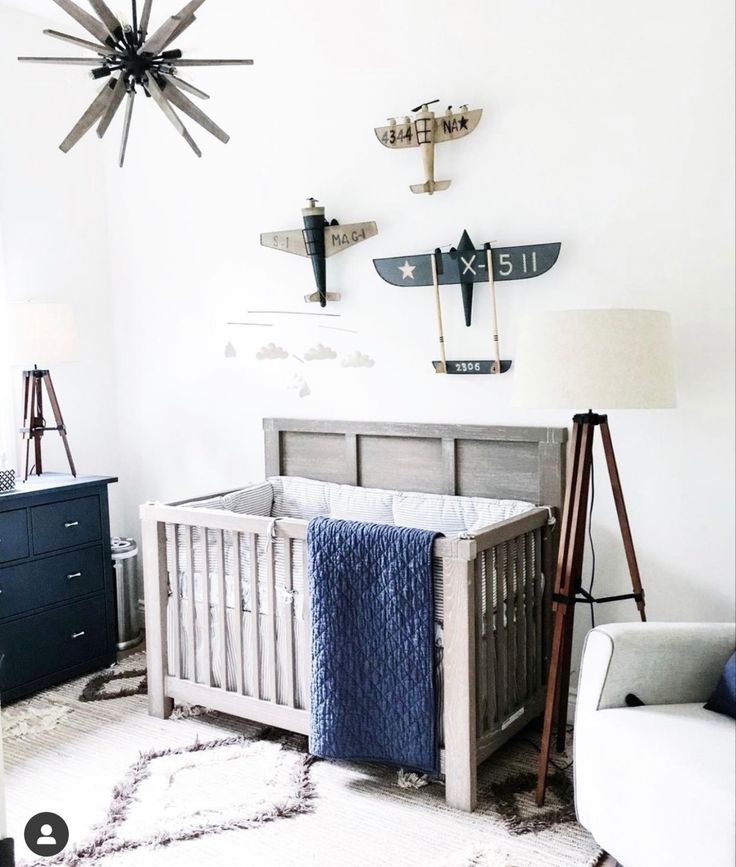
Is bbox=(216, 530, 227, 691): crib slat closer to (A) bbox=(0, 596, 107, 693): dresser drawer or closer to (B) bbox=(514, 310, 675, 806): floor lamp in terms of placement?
(A) bbox=(0, 596, 107, 693): dresser drawer

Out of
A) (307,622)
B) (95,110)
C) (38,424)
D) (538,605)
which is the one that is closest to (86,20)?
(95,110)

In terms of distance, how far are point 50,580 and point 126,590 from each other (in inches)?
20.4

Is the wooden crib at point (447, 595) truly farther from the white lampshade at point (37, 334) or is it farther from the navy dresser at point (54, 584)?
the white lampshade at point (37, 334)

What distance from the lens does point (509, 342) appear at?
9.36 ft

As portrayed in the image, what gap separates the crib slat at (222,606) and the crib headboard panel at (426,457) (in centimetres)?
66

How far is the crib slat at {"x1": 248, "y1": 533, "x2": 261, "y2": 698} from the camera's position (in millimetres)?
2697

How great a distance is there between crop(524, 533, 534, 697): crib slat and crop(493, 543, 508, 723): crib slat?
0.15 meters

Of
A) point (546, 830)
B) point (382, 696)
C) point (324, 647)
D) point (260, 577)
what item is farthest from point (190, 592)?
point (546, 830)

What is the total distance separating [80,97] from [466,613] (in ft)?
9.71

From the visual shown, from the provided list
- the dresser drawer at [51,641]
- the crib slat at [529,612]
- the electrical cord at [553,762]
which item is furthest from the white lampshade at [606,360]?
the dresser drawer at [51,641]

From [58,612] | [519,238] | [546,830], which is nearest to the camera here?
[546,830]

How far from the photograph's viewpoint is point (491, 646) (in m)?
2.44

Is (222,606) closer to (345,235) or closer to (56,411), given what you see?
(56,411)

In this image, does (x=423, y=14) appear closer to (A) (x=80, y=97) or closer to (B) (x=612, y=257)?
(B) (x=612, y=257)
